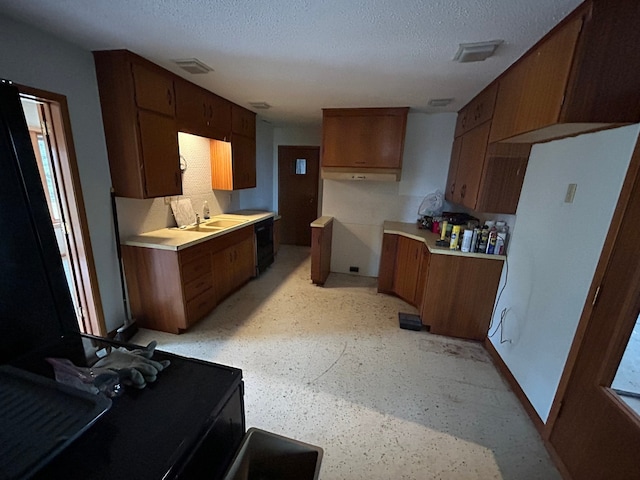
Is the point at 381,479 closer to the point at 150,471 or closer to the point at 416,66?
the point at 150,471

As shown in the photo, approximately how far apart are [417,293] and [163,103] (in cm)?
312

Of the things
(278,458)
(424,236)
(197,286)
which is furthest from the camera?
(424,236)

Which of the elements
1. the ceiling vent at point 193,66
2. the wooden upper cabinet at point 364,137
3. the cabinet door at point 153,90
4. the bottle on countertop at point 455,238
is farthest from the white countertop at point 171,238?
the bottle on countertop at point 455,238

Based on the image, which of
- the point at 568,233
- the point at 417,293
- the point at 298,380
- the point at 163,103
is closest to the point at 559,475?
the point at 568,233

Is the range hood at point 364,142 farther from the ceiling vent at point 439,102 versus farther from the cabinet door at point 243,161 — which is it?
the cabinet door at point 243,161

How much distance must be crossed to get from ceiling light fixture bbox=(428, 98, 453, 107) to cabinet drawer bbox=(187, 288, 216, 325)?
3077mm

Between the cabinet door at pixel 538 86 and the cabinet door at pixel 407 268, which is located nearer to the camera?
the cabinet door at pixel 538 86

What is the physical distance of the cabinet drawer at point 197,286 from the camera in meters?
2.53

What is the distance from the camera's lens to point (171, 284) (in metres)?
2.45

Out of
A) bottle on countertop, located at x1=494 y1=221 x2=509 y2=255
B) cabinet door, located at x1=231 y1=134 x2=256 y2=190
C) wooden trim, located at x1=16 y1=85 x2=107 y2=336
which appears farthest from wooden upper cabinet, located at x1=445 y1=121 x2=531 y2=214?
wooden trim, located at x1=16 y1=85 x2=107 y2=336

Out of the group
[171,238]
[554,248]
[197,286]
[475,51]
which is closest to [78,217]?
[171,238]

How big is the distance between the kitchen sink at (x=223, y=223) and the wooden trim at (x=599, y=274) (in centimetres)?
309

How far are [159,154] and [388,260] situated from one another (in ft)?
8.85

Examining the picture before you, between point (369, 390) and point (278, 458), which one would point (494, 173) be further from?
point (278, 458)
